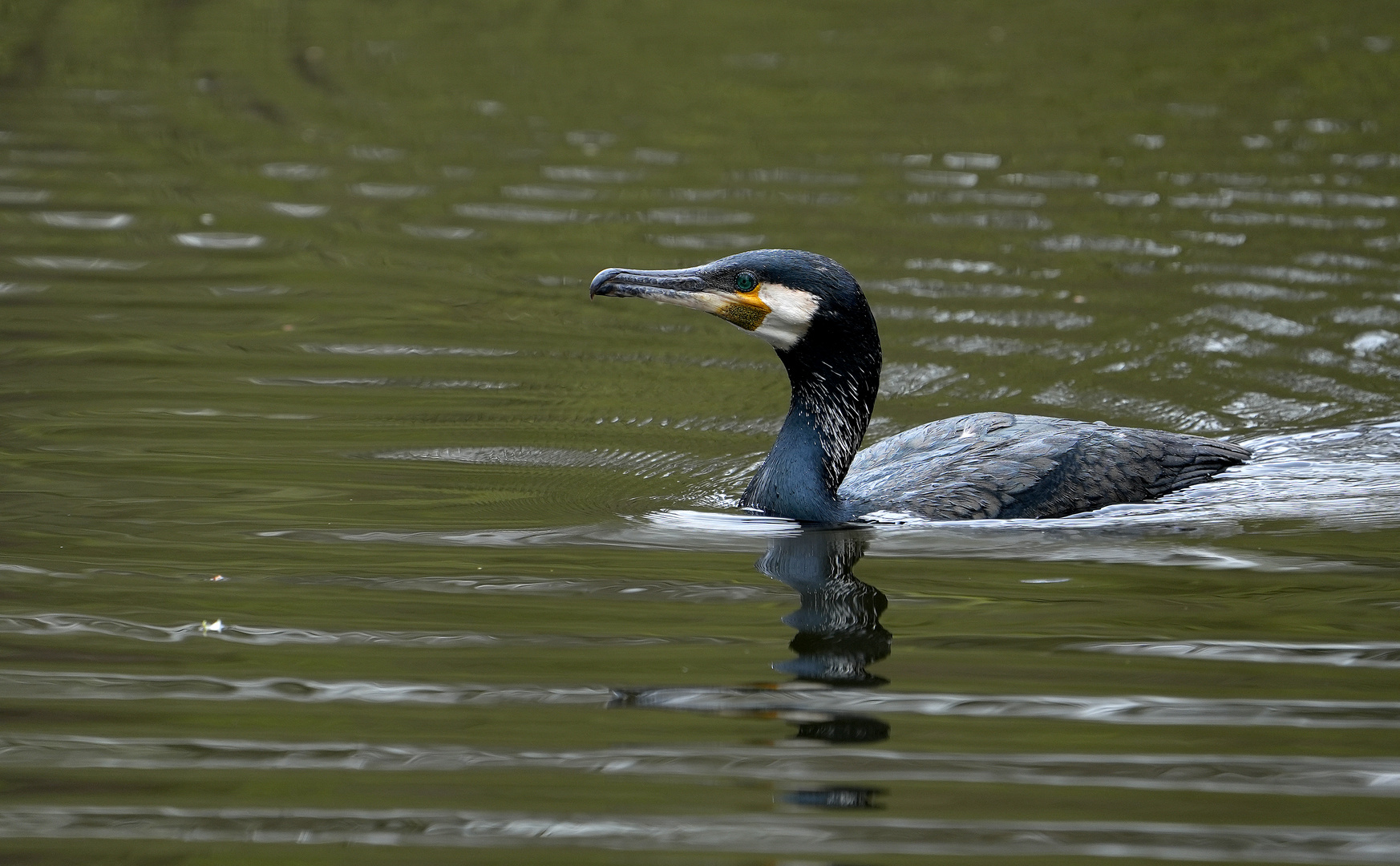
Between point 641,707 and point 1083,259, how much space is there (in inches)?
262

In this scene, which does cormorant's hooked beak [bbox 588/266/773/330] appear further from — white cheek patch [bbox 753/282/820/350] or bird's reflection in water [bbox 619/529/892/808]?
bird's reflection in water [bbox 619/529/892/808]

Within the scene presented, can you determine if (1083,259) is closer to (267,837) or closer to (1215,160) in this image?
(1215,160)

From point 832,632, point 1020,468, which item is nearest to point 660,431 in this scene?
point 1020,468

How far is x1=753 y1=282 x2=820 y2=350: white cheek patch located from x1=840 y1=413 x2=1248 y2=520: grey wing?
27.7 inches

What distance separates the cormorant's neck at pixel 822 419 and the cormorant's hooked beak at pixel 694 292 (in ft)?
0.90

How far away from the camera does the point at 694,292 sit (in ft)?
20.5

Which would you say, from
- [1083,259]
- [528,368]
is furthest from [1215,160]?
[528,368]

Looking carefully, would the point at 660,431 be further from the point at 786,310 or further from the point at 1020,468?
the point at 1020,468

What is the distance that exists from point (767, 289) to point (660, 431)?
1.70 metres

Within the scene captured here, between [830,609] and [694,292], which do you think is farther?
[694,292]

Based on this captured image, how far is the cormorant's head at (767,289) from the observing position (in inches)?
247

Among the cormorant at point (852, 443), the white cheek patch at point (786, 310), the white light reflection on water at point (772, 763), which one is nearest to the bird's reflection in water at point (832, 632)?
the white light reflection on water at point (772, 763)

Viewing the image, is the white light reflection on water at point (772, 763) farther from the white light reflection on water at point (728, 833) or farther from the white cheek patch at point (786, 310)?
the white cheek patch at point (786, 310)

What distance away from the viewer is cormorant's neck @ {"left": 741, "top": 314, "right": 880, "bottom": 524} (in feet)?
21.3
